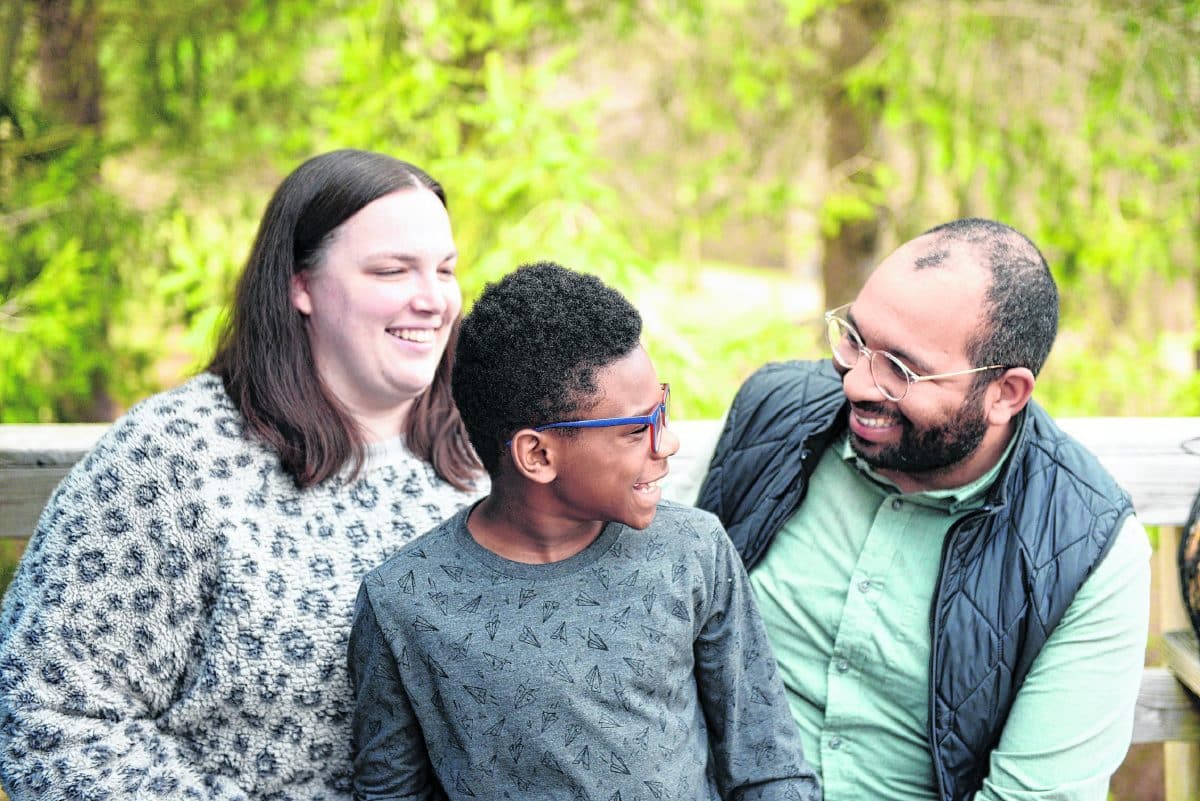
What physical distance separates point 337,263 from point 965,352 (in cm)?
121

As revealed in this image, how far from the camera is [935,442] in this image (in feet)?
6.61

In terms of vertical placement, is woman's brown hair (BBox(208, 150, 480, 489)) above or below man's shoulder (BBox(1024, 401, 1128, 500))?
above

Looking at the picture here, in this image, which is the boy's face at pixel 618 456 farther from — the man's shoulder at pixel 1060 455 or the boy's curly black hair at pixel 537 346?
the man's shoulder at pixel 1060 455

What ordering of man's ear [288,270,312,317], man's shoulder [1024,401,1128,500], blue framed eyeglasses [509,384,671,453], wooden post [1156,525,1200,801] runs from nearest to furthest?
1. blue framed eyeglasses [509,384,671,453]
2. man's shoulder [1024,401,1128,500]
3. man's ear [288,270,312,317]
4. wooden post [1156,525,1200,801]

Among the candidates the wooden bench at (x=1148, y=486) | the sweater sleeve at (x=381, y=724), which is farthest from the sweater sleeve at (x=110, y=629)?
the wooden bench at (x=1148, y=486)

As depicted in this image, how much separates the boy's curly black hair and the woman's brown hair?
439 millimetres

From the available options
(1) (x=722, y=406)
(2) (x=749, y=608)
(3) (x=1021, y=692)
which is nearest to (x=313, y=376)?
(2) (x=749, y=608)

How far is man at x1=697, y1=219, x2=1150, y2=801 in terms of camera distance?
6.23ft

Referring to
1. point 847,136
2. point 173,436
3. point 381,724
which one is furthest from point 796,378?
point 847,136

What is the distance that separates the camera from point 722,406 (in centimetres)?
399

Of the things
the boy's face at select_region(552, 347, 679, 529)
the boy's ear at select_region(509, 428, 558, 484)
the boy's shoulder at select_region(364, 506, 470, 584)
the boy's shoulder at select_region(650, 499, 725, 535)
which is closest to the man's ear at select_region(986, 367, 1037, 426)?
the boy's shoulder at select_region(650, 499, 725, 535)

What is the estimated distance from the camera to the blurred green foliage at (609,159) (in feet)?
13.0

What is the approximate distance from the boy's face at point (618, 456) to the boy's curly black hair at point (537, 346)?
0.08ft

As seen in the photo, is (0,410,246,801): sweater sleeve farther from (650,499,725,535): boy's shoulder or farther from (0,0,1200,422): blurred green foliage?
(0,0,1200,422): blurred green foliage
